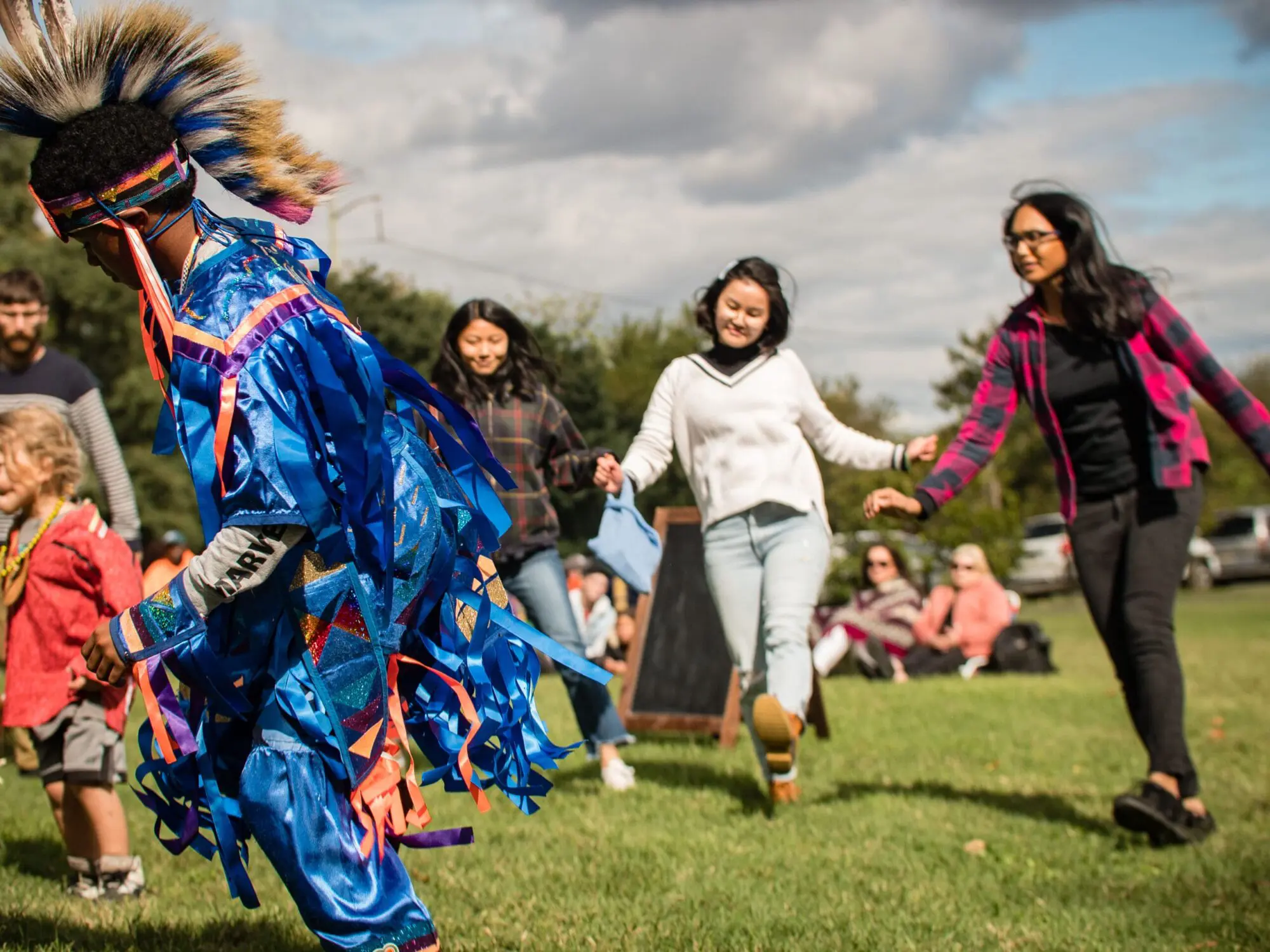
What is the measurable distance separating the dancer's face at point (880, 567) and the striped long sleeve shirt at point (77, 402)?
9.31 m

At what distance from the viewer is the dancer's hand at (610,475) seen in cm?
568

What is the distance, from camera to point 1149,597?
A: 518 cm

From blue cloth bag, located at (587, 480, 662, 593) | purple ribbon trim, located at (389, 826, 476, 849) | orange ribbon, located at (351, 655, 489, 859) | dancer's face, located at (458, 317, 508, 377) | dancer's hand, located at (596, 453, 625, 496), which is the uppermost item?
dancer's face, located at (458, 317, 508, 377)

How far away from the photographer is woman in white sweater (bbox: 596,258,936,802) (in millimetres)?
5691

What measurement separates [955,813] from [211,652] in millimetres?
3742

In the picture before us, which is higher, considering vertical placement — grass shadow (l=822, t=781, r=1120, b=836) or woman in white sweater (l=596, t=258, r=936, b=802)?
woman in white sweater (l=596, t=258, r=936, b=802)

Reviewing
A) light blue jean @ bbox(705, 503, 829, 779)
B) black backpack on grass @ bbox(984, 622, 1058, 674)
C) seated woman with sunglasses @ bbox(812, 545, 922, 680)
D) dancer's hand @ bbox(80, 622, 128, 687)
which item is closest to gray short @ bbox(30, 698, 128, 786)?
dancer's hand @ bbox(80, 622, 128, 687)

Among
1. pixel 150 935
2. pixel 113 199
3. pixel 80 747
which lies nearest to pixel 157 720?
pixel 113 199

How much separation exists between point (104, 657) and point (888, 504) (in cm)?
311

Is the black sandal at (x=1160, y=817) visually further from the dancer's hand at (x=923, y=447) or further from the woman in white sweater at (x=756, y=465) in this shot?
the dancer's hand at (x=923, y=447)

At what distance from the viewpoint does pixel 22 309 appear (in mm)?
5445

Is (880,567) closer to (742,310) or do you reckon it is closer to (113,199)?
(742,310)

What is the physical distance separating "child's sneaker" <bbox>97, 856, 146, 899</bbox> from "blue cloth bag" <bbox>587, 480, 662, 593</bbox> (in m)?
1.98

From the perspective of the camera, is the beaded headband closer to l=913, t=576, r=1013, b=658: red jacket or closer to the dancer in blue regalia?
the dancer in blue regalia
